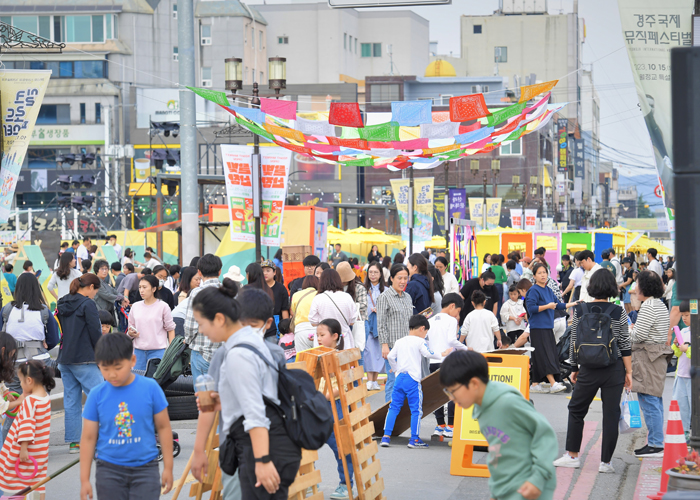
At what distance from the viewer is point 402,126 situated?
12.4 meters

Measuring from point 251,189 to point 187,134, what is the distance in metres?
1.56

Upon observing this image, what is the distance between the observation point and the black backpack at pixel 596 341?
7191 millimetres

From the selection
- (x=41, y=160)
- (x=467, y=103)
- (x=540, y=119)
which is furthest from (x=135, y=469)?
(x=41, y=160)

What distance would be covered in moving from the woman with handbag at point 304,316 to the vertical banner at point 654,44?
4351 millimetres

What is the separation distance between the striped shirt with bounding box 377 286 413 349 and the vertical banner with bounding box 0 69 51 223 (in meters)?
4.84

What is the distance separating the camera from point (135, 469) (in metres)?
4.52

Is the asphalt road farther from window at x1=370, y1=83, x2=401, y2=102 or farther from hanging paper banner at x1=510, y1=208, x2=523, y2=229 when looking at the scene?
window at x1=370, y1=83, x2=401, y2=102

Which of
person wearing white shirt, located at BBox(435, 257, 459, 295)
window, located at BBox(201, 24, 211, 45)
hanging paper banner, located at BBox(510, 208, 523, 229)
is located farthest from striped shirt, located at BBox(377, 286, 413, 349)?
window, located at BBox(201, 24, 211, 45)

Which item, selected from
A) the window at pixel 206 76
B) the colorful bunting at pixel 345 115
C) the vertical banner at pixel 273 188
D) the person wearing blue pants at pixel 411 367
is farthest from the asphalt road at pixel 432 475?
the window at pixel 206 76

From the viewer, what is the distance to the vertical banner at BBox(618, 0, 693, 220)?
7.11 m

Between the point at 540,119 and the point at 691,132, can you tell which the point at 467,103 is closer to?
the point at 540,119

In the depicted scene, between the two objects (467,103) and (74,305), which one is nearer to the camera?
(74,305)

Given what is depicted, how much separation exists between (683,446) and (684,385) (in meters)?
1.81

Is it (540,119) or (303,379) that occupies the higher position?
(540,119)
